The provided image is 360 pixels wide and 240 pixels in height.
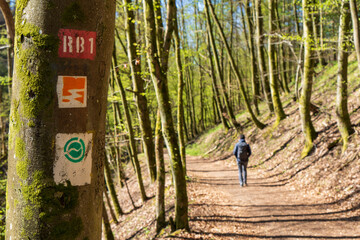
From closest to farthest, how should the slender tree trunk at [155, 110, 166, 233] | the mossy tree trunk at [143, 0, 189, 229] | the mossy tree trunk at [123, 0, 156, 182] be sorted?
the mossy tree trunk at [143, 0, 189, 229] → the slender tree trunk at [155, 110, 166, 233] → the mossy tree trunk at [123, 0, 156, 182]

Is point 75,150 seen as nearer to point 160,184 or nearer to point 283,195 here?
point 160,184

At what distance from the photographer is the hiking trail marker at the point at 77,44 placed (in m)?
1.18

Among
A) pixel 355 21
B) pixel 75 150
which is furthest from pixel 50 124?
pixel 355 21

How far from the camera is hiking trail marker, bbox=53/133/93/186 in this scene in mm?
1156

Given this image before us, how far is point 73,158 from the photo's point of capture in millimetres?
1196

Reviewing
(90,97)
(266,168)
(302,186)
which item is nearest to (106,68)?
(90,97)

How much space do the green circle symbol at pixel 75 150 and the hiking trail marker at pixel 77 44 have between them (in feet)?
1.30

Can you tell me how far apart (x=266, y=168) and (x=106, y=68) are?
34.6 ft

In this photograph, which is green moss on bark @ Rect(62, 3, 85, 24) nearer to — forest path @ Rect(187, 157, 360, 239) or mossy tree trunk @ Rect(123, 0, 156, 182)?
mossy tree trunk @ Rect(123, 0, 156, 182)

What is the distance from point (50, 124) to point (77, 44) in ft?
1.29

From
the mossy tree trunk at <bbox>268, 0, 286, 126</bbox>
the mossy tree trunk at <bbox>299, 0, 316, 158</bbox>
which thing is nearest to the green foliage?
the mossy tree trunk at <bbox>299, 0, 316, 158</bbox>

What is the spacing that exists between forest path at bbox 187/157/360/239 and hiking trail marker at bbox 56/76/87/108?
17.1ft

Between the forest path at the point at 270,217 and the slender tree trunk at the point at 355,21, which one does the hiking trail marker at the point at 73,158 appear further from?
the slender tree trunk at the point at 355,21

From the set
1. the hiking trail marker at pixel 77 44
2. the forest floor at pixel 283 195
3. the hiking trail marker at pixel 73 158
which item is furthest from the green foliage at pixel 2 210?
the hiking trail marker at pixel 77 44
